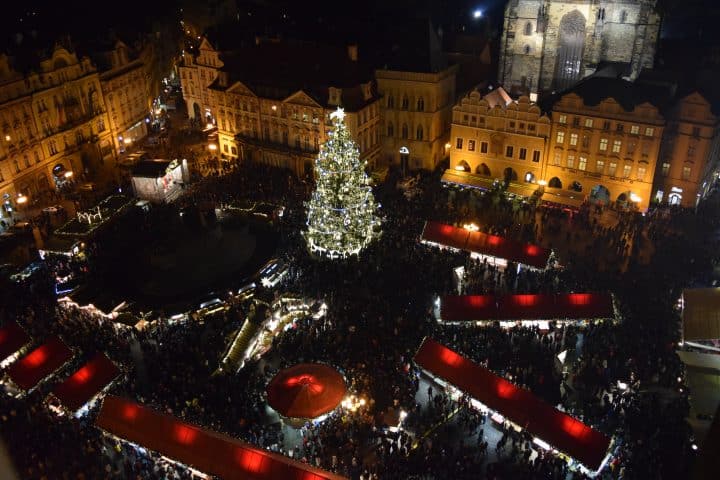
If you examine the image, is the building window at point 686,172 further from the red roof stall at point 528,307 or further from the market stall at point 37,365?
the market stall at point 37,365

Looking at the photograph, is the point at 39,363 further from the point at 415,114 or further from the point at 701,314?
the point at 415,114

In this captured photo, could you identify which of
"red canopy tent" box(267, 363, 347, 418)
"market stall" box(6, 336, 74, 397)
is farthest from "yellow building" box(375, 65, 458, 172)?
"market stall" box(6, 336, 74, 397)

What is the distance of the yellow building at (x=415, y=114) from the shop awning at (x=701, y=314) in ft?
91.1

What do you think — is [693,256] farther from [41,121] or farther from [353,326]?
[41,121]

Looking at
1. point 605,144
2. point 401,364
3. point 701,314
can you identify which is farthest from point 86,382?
point 605,144

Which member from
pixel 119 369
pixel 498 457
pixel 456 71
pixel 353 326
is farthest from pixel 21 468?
pixel 456 71

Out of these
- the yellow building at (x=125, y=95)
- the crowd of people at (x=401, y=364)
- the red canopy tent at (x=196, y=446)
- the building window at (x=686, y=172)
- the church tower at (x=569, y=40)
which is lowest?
the crowd of people at (x=401, y=364)

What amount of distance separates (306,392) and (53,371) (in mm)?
13191

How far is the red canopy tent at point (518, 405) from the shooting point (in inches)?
922

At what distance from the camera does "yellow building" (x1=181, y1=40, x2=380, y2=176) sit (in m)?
50.9

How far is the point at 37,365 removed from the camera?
28406 millimetres

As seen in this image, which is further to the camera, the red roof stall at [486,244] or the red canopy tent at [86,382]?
the red roof stall at [486,244]

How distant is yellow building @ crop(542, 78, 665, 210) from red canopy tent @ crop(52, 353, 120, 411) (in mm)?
35710

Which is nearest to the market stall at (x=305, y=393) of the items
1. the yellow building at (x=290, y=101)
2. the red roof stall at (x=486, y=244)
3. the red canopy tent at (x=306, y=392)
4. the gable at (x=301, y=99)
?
the red canopy tent at (x=306, y=392)
